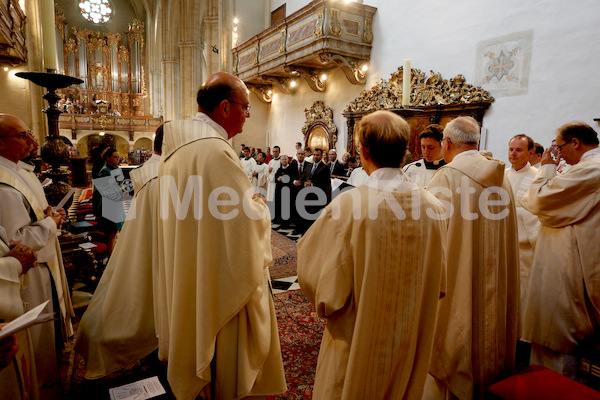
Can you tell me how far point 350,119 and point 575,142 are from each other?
23.2 feet

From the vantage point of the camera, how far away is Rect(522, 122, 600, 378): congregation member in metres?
2.41

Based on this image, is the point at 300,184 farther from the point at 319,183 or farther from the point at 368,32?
the point at 368,32

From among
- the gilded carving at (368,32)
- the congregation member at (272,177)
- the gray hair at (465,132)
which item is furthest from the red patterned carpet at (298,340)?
the gilded carving at (368,32)

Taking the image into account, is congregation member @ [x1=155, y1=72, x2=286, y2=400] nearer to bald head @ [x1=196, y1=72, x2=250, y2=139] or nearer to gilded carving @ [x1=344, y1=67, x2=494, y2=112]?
bald head @ [x1=196, y1=72, x2=250, y2=139]

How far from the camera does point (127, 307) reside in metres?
2.08

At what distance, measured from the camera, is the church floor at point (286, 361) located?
2230 mm

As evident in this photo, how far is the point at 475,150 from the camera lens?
217cm

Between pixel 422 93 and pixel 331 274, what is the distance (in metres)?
6.80

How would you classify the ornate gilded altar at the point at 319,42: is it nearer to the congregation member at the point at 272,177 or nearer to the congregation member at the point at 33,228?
the congregation member at the point at 272,177

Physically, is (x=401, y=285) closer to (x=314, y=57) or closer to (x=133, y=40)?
(x=314, y=57)

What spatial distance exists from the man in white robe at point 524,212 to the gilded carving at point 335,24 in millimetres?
5832

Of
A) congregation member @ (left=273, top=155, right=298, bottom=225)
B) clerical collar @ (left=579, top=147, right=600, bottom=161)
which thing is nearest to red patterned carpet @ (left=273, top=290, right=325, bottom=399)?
clerical collar @ (left=579, top=147, right=600, bottom=161)

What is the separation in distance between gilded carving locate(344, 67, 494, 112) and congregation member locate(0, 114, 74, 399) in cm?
654

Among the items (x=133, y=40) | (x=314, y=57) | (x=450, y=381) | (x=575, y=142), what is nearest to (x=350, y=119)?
(x=314, y=57)
